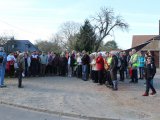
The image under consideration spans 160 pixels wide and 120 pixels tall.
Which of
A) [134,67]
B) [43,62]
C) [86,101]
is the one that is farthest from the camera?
[43,62]

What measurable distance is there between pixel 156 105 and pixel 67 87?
6291 mm

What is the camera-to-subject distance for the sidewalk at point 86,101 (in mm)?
11894

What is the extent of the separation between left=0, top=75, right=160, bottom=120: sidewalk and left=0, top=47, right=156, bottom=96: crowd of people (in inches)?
35.3

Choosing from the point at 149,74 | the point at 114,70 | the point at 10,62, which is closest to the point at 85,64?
the point at 10,62

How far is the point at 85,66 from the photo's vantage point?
23281 millimetres

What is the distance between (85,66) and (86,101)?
9.07 metres

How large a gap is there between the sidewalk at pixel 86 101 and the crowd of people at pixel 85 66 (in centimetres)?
90

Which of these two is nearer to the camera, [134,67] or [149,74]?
[149,74]

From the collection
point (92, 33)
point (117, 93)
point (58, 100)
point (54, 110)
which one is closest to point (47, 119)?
point (54, 110)

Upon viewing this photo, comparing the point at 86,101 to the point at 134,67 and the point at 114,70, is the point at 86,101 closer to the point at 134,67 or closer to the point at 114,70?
the point at 114,70

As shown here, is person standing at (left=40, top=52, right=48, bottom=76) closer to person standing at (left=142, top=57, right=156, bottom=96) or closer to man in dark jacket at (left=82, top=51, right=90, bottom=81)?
man in dark jacket at (left=82, top=51, right=90, bottom=81)

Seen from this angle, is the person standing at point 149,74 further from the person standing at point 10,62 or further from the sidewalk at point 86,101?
the person standing at point 10,62

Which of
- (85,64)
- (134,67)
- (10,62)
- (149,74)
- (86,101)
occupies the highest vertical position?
(10,62)

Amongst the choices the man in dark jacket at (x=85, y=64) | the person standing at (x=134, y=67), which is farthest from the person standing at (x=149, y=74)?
the man in dark jacket at (x=85, y=64)
